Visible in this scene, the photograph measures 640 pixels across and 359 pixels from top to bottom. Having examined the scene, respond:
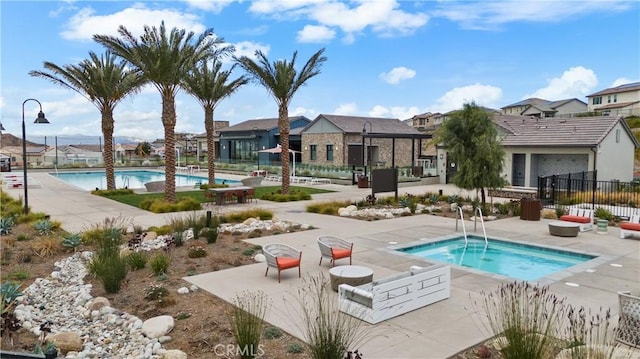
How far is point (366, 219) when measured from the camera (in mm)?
15312

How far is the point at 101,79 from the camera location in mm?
22109

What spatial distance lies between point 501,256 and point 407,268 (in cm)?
345

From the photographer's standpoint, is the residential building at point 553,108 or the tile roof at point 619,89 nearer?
the tile roof at point 619,89

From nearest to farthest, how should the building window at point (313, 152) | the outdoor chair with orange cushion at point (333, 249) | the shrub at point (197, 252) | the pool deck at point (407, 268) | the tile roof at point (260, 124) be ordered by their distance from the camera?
the pool deck at point (407, 268), the outdoor chair with orange cushion at point (333, 249), the shrub at point (197, 252), the building window at point (313, 152), the tile roof at point (260, 124)

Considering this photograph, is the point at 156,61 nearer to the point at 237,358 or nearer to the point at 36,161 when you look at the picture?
the point at 237,358

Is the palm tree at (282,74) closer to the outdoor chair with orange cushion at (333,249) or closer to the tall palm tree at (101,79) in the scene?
the tall palm tree at (101,79)

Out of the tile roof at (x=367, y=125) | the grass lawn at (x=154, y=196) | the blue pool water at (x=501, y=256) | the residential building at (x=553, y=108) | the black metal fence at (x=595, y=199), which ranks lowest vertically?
the blue pool water at (x=501, y=256)

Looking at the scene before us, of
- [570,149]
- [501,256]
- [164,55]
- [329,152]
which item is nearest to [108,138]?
[164,55]

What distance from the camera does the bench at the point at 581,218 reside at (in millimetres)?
13369

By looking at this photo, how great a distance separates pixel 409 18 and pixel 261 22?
20.3 ft

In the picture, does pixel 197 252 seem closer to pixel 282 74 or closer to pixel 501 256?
pixel 501 256

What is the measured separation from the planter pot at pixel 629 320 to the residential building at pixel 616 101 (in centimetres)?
6063

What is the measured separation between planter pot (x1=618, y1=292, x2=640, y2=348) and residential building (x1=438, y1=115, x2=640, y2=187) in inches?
708

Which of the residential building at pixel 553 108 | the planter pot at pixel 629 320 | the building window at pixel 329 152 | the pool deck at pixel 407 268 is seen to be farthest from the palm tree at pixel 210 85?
the residential building at pixel 553 108
